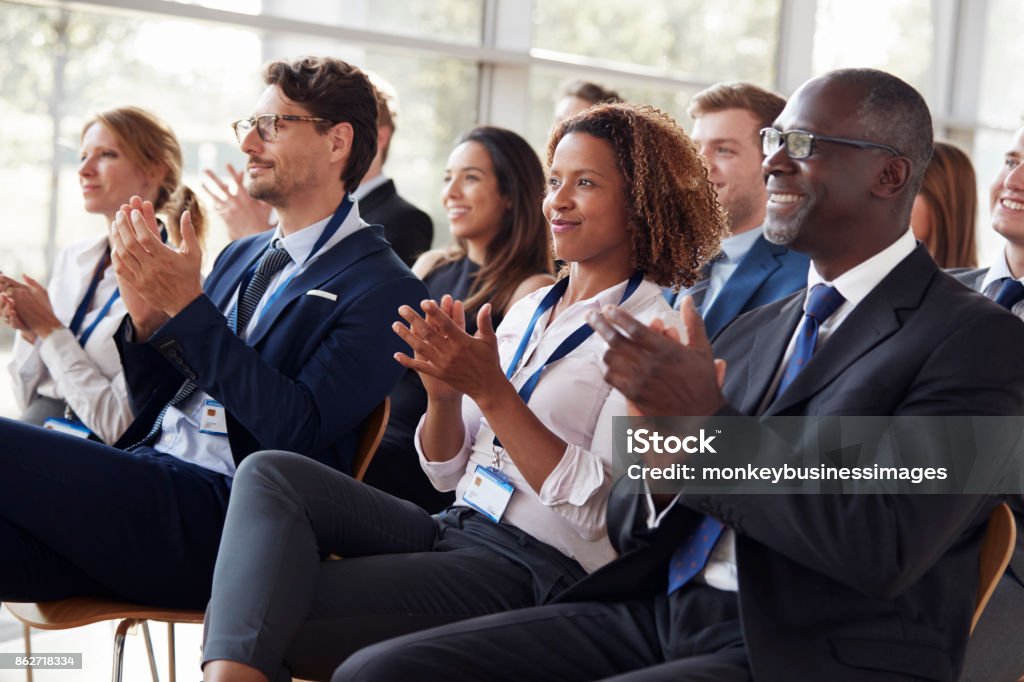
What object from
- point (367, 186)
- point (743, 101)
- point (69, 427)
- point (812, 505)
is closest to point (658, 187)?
point (812, 505)

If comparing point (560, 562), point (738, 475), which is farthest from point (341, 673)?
point (738, 475)

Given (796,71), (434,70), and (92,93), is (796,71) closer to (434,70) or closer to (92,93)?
(434,70)

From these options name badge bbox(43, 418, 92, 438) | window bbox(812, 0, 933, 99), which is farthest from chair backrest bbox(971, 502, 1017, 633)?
window bbox(812, 0, 933, 99)

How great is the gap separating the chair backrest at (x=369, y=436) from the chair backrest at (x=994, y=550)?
1234 mm

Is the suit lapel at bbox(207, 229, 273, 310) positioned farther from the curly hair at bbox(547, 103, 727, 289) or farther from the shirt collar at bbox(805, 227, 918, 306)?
the shirt collar at bbox(805, 227, 918, 306)

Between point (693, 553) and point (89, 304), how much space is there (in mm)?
2160

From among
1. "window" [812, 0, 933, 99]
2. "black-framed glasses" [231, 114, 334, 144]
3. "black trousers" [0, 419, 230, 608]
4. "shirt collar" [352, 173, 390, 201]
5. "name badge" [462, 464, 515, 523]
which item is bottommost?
"black trousers" [0, 419, 230, 608]

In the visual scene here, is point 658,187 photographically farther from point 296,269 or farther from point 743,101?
point 743,101

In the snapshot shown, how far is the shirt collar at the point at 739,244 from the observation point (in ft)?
10.8

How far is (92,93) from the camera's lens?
4566 mm

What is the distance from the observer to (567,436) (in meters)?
2.04

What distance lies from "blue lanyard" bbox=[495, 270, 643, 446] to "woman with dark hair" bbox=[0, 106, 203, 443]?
110 centimetres

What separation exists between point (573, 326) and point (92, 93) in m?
3.20

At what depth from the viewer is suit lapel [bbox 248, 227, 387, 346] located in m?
2.47
